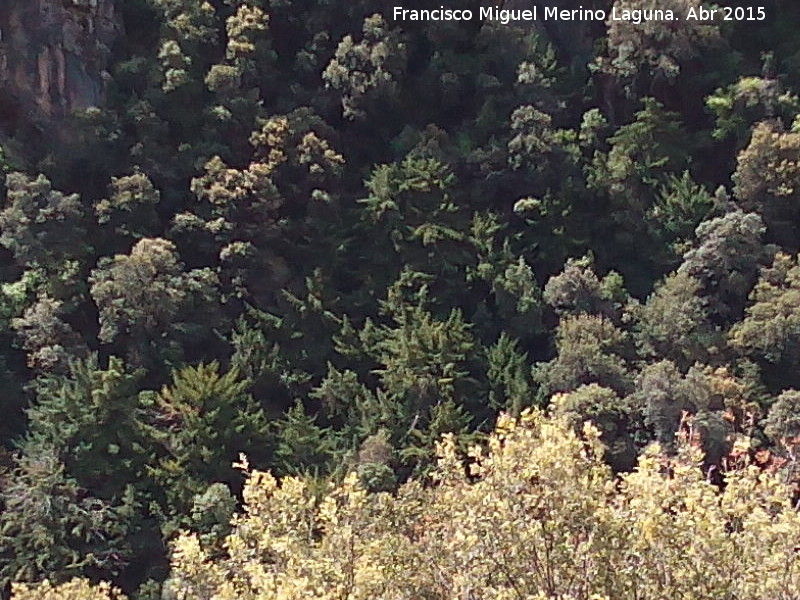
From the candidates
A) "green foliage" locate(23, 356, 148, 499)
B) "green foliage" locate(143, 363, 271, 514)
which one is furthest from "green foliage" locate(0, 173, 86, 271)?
"green foliage" locate(143, 363, 271, 514)

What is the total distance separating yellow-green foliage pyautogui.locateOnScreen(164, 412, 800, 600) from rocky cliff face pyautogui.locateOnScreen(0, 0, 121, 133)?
49.2 ft

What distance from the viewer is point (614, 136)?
21.6m

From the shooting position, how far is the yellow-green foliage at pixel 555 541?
689 cm

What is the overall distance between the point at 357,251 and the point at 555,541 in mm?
13964

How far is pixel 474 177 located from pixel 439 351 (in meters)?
4.80

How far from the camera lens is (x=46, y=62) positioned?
21.0 meters

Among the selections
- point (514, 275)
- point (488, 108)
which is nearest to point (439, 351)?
point (514, 275)

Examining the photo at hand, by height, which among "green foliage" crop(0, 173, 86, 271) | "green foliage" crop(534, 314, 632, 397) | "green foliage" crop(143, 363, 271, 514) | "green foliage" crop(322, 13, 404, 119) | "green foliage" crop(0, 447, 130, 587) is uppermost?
"green foliage" crop(322, 13, 404, 119)

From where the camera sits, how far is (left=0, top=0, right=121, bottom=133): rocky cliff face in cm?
2067

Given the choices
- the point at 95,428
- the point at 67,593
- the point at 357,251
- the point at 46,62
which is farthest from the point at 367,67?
the point at 67,593

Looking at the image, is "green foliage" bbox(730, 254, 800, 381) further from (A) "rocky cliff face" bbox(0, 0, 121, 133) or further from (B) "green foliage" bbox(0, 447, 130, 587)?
(A) "rocky cliff face" bbox(0, 0, 121, 133)

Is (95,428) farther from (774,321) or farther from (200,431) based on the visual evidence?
(774,321)

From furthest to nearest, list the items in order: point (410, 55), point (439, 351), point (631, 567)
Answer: point (410, 55) < point (439, 351) < point (631, 567)

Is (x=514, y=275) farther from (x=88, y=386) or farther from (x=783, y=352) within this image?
(x=88, y=386)
